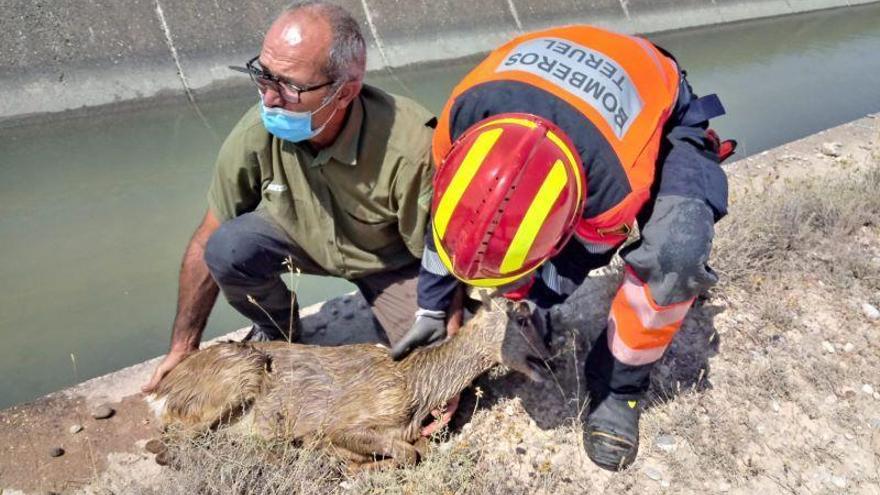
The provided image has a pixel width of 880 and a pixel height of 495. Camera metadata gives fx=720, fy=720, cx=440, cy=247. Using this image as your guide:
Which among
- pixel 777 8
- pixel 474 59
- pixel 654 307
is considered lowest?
pixel 777 8

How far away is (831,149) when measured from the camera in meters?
6.07

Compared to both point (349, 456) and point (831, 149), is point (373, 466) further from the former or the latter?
point (831, 149)

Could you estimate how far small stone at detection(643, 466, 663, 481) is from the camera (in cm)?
327

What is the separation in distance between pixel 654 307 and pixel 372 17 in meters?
6.81

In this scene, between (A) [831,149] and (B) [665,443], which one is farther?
(A) [831,149]

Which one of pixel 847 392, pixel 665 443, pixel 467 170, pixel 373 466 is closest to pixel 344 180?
pixel 467 170

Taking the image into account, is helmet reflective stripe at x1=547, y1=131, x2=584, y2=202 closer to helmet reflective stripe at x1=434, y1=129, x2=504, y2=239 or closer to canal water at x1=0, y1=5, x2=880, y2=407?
helmet reflective stripe at x1=434, y1=129, x2=504, y2=239

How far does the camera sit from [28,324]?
15.7ft

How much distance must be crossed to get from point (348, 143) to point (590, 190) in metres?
1.16

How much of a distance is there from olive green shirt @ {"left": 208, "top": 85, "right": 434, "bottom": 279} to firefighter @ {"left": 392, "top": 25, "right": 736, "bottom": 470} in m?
0.27

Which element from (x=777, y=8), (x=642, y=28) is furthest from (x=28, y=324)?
(x=777, y=8)

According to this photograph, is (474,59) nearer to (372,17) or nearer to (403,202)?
(372,17)

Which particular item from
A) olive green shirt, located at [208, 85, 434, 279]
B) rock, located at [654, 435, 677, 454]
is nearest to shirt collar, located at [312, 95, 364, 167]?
olive green shirt, located at [208, 85, 434, 279]

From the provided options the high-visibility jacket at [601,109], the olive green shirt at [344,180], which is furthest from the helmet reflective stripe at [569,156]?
the olive green shirt at [344,180]
